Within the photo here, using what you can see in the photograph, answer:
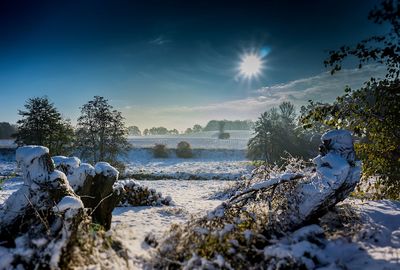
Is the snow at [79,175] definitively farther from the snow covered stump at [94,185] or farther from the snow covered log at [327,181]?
the snow covered log at [327,181]

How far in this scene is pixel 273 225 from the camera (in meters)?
4.81

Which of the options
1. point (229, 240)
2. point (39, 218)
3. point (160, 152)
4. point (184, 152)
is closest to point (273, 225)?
point (229, 240)

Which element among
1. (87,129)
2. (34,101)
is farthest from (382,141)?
(34,101)

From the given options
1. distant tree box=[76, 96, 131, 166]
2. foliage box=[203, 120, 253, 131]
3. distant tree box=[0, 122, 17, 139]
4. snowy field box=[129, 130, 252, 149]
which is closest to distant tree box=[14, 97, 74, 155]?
distant tree box=[76, 96, 131, 166]

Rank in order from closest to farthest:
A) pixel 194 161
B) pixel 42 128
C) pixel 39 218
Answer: pixel 39 218, pixel 42 128, pixel 194 161

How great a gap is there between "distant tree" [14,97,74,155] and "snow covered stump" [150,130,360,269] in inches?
850

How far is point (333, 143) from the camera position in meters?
5.34

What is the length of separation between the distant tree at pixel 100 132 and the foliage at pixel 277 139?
13.2 metres

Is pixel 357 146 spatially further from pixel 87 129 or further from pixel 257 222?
pixel 87 129

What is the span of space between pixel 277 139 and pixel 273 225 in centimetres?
2247

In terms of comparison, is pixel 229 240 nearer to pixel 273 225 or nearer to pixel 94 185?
pixel 273 225

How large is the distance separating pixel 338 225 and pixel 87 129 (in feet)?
75.3

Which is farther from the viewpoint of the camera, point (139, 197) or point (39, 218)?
point (139, 197)

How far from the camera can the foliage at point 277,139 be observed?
26.2 meters
